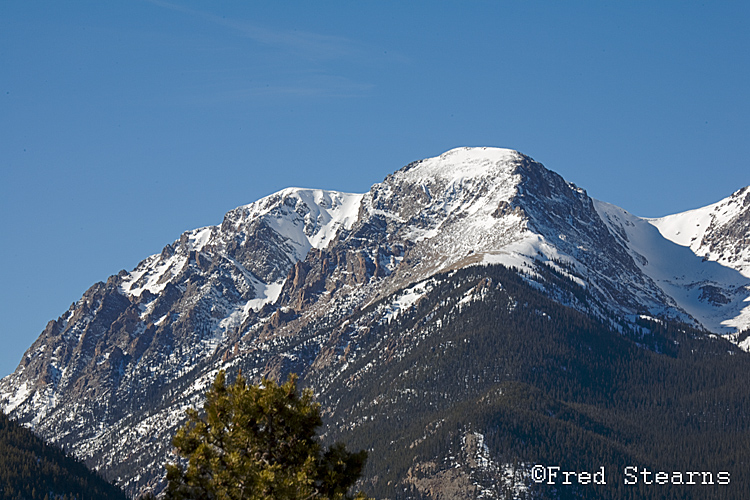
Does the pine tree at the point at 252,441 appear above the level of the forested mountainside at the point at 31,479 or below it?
below

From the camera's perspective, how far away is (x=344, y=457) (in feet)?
139

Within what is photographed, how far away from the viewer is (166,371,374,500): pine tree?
40031mm

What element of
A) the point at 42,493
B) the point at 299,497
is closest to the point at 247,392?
the point at 299,497

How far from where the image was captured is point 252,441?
4050 centimetres

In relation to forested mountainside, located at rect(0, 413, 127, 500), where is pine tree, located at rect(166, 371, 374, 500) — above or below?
below

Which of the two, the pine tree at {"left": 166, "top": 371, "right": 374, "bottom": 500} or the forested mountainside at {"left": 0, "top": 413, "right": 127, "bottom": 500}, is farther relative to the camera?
the forested mountainside at {"left": 0, "top": 413, "right": 127, "bottom": 500}

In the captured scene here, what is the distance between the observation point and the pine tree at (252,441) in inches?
1576

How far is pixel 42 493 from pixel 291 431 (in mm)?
162951

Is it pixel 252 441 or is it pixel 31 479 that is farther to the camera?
pixel 31 479

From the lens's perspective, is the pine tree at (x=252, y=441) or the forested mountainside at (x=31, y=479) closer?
the pine tree at (x=252, y=441)

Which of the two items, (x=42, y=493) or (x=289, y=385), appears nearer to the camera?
(x=289, y=385)

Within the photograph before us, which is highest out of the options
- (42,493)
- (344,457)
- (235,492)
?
(42,493)

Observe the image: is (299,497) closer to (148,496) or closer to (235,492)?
(235,492)

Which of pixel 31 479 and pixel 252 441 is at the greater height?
pixel 31 479
